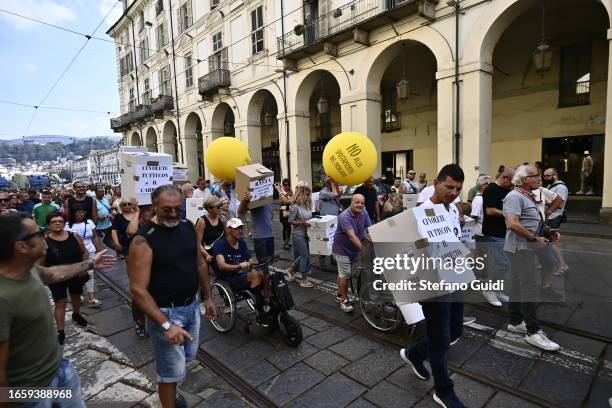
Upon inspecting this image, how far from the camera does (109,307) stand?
5430mm

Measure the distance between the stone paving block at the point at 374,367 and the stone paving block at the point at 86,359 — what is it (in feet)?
8.74

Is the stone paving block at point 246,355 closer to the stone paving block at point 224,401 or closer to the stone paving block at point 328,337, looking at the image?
the stone paving block at point 224,401

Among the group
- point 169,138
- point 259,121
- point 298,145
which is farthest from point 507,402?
point 169,138

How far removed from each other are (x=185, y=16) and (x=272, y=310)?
23.9 m

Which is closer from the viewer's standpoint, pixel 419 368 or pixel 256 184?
pixel 419 368

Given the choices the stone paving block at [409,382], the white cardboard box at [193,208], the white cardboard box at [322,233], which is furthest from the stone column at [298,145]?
the stone paving block at [409,382]

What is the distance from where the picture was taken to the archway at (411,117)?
15.5 metres

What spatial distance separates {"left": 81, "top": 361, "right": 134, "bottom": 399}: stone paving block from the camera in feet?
10.8

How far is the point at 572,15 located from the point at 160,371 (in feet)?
50.5

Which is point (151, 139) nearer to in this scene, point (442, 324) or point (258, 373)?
point (258, 373)

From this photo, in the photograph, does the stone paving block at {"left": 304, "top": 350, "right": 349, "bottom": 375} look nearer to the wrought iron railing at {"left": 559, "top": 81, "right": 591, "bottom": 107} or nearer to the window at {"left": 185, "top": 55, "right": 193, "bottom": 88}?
the wrought iron railing at {"left": 559, "top": 81, "right": 591, "bottom": 107}

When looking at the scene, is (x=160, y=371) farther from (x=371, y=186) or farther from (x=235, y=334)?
(x=371, y=186)

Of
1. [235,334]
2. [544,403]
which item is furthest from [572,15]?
[235,334]

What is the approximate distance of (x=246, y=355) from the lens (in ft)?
12.1
